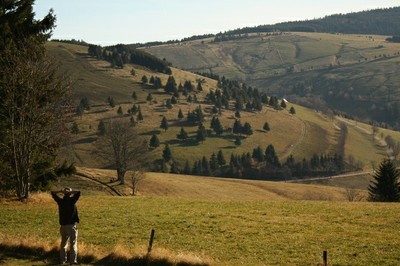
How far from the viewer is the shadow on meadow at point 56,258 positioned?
1841 cm

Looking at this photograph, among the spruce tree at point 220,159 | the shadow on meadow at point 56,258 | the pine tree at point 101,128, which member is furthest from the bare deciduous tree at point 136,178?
the pine tree at point 101,128

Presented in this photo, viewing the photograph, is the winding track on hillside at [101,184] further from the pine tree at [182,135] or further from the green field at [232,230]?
the pine tree at [182,135]

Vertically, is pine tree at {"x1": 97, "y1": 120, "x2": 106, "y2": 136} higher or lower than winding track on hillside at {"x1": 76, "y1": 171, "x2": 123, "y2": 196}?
higher

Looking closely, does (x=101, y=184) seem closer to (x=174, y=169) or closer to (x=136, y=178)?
(x=136, y=178)

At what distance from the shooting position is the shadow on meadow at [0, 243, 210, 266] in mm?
18406

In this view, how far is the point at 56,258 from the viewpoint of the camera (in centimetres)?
1931

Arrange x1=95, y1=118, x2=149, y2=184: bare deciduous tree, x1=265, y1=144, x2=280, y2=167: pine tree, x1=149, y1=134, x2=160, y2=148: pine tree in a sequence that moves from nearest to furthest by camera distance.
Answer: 1. x1=95, y1=118, x2=149, y2=184: bare deciduous tree
2. x1=149, y1=134, x2=160, y2=148: pine tree
3. x1=265, y1=144, x2=280, y2=167: pine tree

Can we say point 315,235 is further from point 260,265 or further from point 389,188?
point 389,188

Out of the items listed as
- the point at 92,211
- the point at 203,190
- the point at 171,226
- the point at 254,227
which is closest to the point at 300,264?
the point at 254,227

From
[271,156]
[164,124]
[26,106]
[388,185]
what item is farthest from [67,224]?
[164,124]

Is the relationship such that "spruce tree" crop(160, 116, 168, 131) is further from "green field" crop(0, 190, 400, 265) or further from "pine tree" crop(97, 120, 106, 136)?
"green field" crop(0, 190, 400, 265)

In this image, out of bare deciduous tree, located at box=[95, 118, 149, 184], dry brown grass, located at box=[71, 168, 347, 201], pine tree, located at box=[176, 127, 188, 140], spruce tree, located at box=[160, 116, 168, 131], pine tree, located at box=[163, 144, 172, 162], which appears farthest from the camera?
spruce tree, located at box=[160, 116, 168, 131]

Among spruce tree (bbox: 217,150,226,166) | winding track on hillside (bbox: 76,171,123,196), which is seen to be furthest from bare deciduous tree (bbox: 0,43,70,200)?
spruce tree (bbox: 217,150,226,166)

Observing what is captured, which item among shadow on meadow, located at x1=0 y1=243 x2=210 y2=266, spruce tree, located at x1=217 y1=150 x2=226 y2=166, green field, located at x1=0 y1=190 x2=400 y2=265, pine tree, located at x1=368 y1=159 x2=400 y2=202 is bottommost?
spruce tree, located at x1=217 y1=150 x2=226 y2=166
